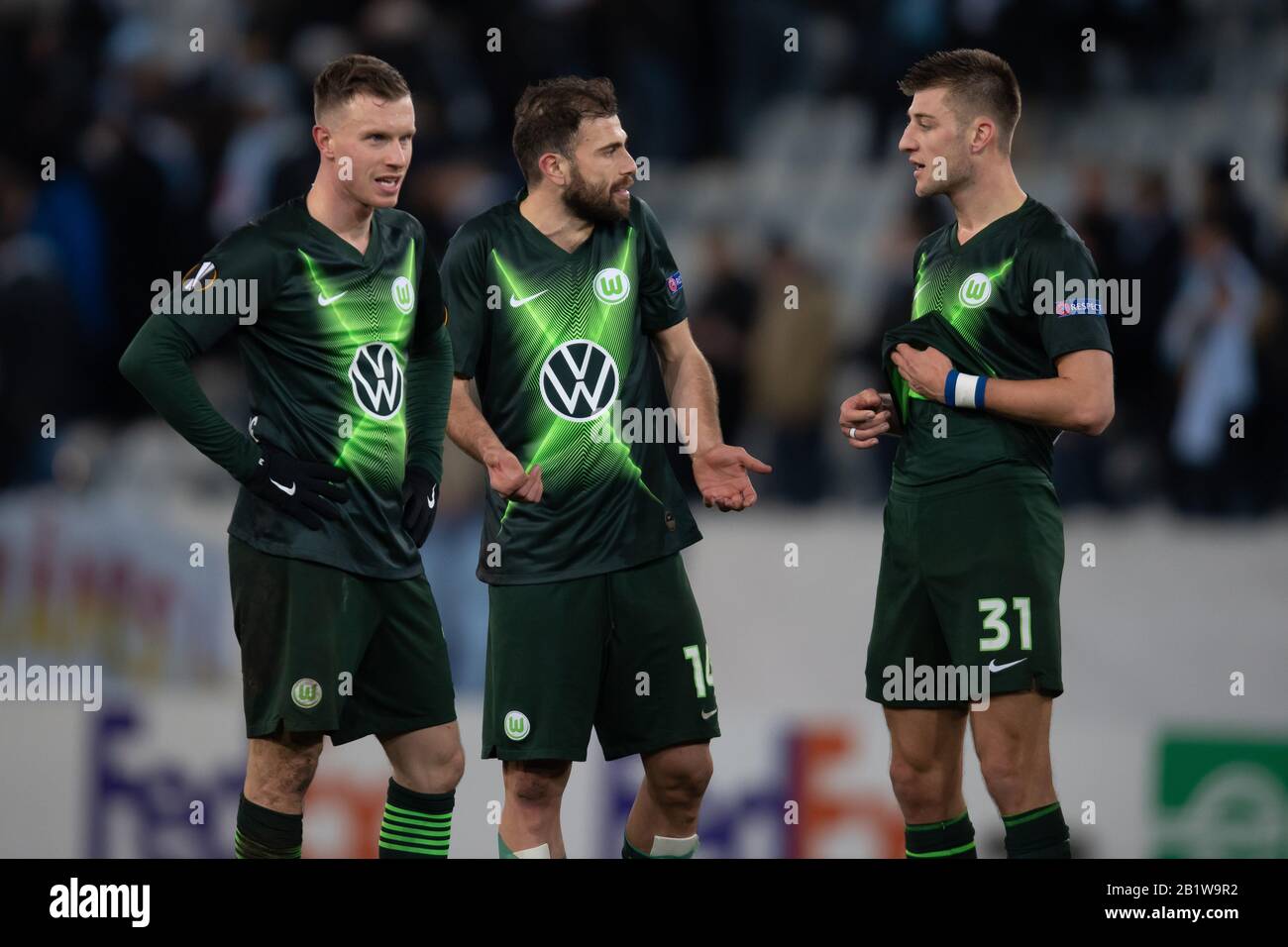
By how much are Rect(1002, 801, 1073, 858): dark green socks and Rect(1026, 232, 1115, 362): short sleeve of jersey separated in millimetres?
1171

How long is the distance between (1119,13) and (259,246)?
718 centimetres

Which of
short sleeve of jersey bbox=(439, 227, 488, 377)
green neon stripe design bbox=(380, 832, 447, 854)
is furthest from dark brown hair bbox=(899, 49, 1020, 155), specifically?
green neon stripe design bbox=(380, 832, 447, 854)

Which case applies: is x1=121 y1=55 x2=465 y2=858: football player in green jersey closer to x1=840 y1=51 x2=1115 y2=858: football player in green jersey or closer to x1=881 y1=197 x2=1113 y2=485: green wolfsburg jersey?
x1=840 y1=51 x2=1115 y2=858: football player in green jersey

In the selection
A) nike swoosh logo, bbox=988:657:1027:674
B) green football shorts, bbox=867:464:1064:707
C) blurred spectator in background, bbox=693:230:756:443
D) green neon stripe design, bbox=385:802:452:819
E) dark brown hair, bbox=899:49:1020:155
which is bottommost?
green neon stripe design, bbox=385:802:452:819

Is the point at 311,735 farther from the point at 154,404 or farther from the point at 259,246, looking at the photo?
the point at 259,246

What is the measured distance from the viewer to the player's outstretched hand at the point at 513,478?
5.14 meters

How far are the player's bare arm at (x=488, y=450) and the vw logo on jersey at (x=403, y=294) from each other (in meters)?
0.27

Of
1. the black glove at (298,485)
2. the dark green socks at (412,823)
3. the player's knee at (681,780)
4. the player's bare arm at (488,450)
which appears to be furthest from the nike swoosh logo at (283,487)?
the player's knee at (681,780)

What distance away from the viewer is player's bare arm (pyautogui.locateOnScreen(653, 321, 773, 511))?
5.31 metres

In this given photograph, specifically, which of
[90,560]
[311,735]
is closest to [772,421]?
[90,560]

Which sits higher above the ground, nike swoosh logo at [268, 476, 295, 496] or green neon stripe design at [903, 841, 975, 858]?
nike swoosh logo at [268, 476, 295, 496]

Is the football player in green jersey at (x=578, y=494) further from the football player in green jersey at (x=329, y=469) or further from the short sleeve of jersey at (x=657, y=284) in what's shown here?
the football player in green jersey at (x=329, y=469)

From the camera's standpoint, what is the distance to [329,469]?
199 inches
